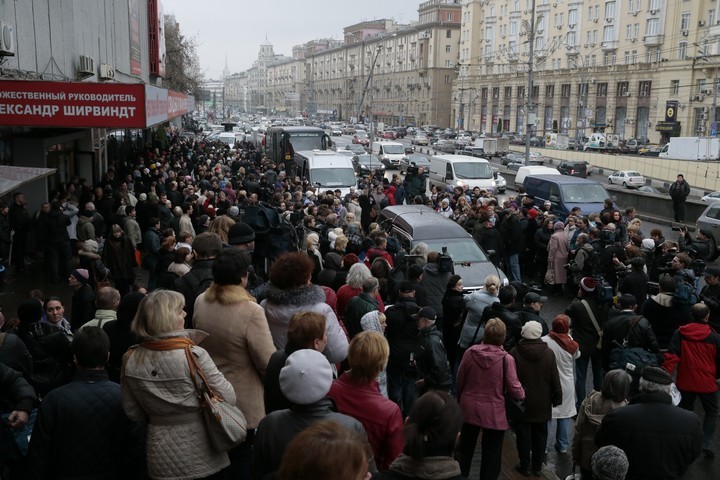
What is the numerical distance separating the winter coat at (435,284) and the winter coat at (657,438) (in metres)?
4.41

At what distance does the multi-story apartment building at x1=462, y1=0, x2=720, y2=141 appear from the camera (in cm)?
6862

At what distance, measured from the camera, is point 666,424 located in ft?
15.6

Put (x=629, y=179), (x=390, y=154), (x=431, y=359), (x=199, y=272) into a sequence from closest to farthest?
(x=199, y=272)
(x=431, y=359)
(x=629, y=179)
(x=390, y=154)

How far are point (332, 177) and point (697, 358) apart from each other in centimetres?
1901

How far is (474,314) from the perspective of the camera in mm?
7879

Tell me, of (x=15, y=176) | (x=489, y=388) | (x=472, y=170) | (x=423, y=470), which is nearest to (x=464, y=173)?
(x=472, y=170)

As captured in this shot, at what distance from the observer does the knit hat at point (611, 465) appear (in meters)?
4.09

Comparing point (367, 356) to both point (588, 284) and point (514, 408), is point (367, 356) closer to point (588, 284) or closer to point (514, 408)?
point (514, 408)

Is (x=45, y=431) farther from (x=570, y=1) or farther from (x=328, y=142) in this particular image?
(x=570, y=1)

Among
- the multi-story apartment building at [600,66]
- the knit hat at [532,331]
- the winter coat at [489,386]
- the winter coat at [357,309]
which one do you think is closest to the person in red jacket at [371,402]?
the winter coat at [489,386]

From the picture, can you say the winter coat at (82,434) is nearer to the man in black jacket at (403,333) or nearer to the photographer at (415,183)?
the man in black jacket at (403,333)

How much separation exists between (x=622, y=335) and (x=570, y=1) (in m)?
86.4

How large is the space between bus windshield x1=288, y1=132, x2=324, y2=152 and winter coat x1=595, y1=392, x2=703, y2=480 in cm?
3172

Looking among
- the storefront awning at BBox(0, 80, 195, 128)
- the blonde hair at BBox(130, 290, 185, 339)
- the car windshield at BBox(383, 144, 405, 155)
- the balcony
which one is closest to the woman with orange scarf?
the blonde hair at BBox(130, 290, 185, 339)
